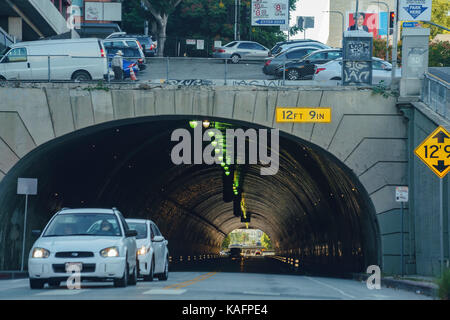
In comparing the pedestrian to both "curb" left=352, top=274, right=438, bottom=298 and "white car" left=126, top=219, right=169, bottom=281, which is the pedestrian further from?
"curb" left=352, top=274, right=438, bottom=298

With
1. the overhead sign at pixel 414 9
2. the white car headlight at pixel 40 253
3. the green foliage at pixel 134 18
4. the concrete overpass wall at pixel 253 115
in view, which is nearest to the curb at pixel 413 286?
the concrete overpass wall at pixel 253 115

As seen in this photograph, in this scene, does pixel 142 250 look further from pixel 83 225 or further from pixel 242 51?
pixel 242 51

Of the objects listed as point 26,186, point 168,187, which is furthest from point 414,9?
point 168,187

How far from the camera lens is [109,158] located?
3734 centimetres

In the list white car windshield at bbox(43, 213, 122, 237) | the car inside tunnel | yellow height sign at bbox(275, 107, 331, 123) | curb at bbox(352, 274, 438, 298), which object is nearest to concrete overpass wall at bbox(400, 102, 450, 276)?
the car inside tunnel

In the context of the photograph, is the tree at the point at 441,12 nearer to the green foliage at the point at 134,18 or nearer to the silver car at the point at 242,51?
the green foliage at the point at 134,18

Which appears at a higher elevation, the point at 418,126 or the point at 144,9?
the point at 144,9

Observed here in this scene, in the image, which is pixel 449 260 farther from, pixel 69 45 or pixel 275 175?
pixel 275 175

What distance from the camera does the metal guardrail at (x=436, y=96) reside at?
25891 millimetres

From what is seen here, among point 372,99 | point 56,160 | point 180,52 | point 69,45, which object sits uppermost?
point 180,52

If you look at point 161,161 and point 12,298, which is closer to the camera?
point 12,298

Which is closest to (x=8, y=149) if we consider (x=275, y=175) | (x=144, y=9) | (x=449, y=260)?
(x=449, y=260)
